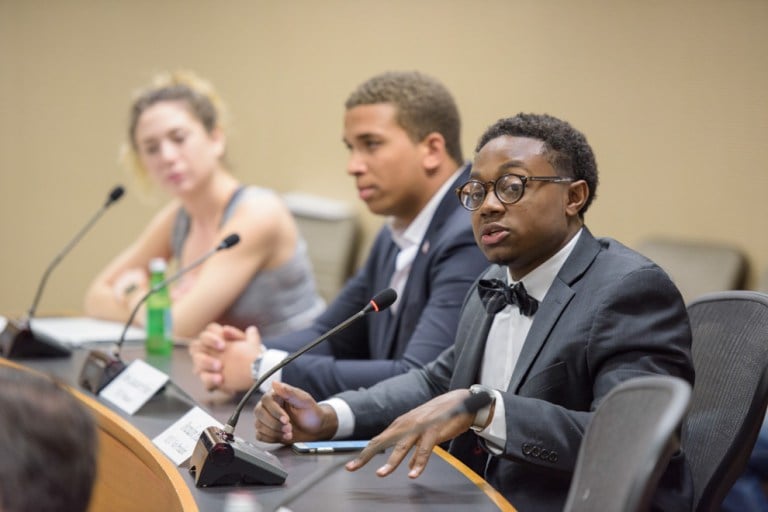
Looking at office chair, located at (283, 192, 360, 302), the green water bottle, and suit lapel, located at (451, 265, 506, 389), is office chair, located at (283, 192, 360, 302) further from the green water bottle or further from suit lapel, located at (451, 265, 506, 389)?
suit lapel, located at (451, 265, 506, 389)

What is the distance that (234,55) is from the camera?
19.8 ft

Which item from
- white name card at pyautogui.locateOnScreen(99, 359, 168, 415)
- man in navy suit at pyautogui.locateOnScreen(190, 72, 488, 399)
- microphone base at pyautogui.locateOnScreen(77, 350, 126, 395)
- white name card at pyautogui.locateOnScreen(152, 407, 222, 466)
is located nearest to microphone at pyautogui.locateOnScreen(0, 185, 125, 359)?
microphone base at pyautogui.locateOnScreen(77, 350, 126, 395)

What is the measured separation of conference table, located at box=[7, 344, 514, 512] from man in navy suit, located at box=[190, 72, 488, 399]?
16cm

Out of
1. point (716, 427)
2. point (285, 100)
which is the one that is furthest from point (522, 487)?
point (285, 100)

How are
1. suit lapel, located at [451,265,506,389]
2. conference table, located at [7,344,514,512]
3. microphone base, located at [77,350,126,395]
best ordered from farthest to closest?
microphone base, located at [77,350,126,395] → suit lapel, located at [451,265,506,389] → conference table, located at [7,344,514,512]

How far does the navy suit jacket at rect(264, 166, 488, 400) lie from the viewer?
8.85 ft

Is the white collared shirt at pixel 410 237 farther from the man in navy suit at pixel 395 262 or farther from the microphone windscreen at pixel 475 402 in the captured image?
the microphone windscreen at pixel 475 402

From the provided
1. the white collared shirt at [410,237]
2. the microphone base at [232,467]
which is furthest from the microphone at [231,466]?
the white collared shirt at [410,237]

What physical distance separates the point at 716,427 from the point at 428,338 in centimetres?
84

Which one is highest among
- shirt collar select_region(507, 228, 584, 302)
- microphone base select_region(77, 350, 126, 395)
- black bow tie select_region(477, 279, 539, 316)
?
shirt collar select_region(507, 228, 584, 302)

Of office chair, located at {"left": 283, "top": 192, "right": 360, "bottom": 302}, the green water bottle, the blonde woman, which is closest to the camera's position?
the green water bottle

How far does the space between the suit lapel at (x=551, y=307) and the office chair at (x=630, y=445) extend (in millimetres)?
562

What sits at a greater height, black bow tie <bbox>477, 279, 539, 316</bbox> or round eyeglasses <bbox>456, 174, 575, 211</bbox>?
round eyeglasses <bbox>456, 174, 575, 211</bbox>

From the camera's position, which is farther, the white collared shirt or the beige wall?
the beige wall
